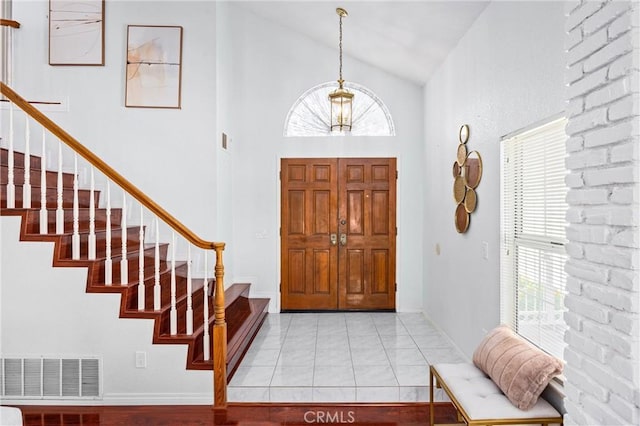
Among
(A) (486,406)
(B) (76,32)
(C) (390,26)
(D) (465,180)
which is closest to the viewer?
(A) (486,406)

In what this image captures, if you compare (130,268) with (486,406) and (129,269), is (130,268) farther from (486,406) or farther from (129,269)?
(486,406)

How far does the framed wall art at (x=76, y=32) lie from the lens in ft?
14.8

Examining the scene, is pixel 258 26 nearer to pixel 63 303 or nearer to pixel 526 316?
pixel 63 303

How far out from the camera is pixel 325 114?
17.9 feet

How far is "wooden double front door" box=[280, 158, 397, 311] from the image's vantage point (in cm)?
541

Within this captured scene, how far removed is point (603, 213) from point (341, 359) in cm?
263

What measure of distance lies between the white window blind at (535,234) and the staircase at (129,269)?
7.21 ft

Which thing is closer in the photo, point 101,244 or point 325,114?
point 101,244

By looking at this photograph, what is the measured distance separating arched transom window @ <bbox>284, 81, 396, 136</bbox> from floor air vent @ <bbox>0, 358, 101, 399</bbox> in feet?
11.5

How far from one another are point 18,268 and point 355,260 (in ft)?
12.0

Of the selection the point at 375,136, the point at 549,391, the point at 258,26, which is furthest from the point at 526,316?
the point at 258,26

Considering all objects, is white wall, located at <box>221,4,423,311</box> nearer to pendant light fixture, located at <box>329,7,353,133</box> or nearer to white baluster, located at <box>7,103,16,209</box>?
pendant light fixture, located at <box>329,7,353,133</box>

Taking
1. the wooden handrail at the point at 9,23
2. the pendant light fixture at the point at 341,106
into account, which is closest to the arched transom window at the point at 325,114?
the pendant light fixture at the point at 341,106

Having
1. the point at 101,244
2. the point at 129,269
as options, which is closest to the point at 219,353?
the point at 129,269
